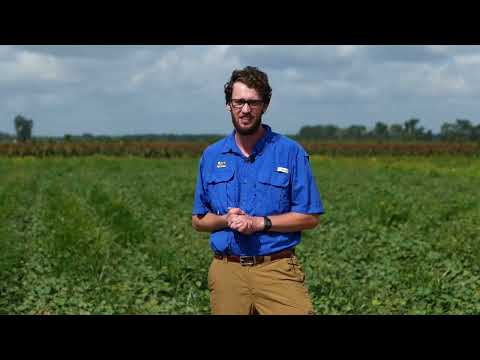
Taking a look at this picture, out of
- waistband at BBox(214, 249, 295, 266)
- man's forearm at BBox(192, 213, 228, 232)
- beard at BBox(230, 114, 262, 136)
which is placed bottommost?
waistband at BBox(214, 249, 295, 266)

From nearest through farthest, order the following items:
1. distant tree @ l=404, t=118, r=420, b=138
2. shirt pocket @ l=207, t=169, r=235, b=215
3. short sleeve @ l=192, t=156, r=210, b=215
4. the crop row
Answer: shirt pocket @ l=207, t=169, r=235, b=215 → short sleeve @ l=192, t=156, r=210, b=215 → the crop row → distant tree @ l=404, t=118, r=420, b=138

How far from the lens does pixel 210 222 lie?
3.97 metres

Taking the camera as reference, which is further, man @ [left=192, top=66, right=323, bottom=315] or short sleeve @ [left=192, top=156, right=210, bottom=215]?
short sleeve @ [left=192, top=156, right=210, bottom=215]

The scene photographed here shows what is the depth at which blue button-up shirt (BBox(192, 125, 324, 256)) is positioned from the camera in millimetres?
3902

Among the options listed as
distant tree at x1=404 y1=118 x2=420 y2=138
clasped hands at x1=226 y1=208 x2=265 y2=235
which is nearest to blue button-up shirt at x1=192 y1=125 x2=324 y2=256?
clasped hands at x1=226 y1=208 x2=265 y2=235

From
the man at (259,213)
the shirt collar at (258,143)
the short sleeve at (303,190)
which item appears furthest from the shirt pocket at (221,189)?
the short sleeve at (303,190)

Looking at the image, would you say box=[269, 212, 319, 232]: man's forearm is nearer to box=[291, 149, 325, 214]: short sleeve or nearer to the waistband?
box=[291, 149, 325, 214]: short sleeve

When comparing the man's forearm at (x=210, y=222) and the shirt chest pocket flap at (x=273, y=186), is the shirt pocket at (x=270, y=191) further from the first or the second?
the man's forearm at (x=210, y=222)

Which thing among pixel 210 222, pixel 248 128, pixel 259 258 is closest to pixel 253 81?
pixel 248 128

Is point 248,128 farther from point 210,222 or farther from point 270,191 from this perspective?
point 210,222

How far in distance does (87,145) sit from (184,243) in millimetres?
53981

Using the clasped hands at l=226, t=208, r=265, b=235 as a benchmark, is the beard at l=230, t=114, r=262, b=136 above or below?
above

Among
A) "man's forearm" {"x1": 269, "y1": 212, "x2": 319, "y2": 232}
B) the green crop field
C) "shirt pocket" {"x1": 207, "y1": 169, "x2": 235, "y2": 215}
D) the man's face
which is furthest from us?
Result: the green crop field

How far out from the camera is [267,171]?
3893 mm
